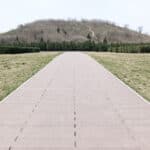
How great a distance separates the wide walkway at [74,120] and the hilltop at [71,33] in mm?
112186

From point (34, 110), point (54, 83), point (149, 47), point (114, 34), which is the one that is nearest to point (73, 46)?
point (149, 47)

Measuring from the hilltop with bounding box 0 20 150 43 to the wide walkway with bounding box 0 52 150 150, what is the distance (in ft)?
368

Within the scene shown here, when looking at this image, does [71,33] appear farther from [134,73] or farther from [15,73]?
[134,73]

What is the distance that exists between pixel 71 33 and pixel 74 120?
132479 millimetres

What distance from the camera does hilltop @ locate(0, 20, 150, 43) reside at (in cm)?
12806

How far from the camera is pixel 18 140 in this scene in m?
6.18

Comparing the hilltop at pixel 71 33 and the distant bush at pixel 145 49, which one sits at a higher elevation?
the hilltop at pixel 71 33

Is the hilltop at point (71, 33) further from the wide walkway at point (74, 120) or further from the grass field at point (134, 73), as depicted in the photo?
the wide walkway at point (74, 120)

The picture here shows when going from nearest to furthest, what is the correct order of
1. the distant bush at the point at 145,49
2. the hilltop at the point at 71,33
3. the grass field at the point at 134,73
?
the grass field at the point at 134,73
the distant bush at the point at 145,49
the hilltop at the point at 71,33

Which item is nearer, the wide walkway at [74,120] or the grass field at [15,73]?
the wide walkway at [74,120]

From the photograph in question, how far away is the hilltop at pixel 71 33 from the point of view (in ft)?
420

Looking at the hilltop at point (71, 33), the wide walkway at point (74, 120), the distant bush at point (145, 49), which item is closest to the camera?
the wide walkway at point (74, 120)

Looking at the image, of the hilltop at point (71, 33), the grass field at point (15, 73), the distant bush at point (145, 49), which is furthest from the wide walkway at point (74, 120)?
the hilltop at point (71, 33)

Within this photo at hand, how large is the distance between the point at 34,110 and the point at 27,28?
138 metres
